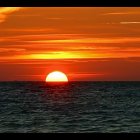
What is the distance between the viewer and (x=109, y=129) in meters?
28.5

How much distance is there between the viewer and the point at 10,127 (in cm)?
3052
